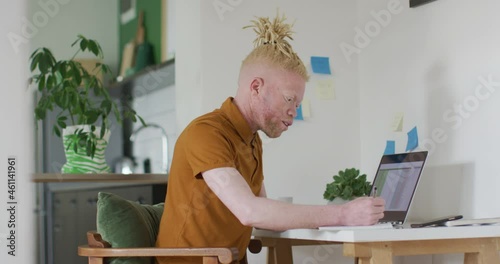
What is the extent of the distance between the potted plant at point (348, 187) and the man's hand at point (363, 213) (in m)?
0.88

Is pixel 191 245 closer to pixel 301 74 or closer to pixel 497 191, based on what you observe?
pixel 301 74

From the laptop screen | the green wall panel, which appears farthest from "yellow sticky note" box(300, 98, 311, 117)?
the green wall panel

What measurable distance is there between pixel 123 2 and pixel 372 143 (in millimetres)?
3079

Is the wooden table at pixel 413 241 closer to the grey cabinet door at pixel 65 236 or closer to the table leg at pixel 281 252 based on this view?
the table leg at pixel 281 252

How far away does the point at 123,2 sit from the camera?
6.02 meters

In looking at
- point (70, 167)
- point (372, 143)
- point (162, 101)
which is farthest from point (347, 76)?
point (162, 101)

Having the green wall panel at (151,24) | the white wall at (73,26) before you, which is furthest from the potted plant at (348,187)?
the white wall at (73,26)

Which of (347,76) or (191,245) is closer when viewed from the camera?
(191,245)

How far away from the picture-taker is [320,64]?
3572 millimetres

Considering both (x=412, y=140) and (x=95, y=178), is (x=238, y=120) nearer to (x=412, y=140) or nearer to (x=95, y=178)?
(x=412, y=140)

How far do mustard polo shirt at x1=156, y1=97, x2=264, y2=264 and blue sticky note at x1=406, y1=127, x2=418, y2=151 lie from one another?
38.2 inches

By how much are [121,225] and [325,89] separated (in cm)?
146

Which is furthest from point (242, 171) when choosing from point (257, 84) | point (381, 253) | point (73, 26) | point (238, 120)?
point (73, 26)

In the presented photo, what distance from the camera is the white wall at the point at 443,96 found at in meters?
2.80
